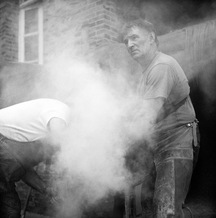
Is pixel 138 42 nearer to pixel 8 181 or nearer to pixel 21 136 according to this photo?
pixel 21 136

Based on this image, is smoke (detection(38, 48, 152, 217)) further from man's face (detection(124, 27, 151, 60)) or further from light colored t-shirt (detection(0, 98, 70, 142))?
man's face (detection(124, 27, 151, 60))

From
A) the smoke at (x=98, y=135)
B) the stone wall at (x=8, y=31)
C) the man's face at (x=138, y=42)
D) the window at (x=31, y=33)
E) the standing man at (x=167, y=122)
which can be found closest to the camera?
the standing man at (x=167, y=122)

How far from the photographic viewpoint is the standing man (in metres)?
3.09

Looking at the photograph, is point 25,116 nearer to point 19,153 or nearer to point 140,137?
point 19,153

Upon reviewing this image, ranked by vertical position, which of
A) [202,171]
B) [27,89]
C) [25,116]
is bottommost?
[202,171]

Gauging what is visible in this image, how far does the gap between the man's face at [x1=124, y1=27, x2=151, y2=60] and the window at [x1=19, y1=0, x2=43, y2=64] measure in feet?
11.9

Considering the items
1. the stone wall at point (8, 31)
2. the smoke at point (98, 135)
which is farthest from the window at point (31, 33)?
the smoke at point (98, 135)

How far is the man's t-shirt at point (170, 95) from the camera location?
313cm

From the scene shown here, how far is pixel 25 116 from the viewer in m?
3.88

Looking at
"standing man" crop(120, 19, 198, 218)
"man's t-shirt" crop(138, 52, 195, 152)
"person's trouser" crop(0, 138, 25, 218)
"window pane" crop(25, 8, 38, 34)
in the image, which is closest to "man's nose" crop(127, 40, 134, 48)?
"standing man" crop(120, 19, 198, 218)

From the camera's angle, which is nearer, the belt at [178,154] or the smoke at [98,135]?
the belt at [178,154]

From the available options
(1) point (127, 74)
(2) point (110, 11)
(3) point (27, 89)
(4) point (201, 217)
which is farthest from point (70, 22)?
(4) point (201, 217)

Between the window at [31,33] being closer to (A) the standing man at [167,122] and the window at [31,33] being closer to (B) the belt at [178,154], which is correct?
(A) the standing man at [167,122]

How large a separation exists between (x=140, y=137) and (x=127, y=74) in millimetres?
1175
